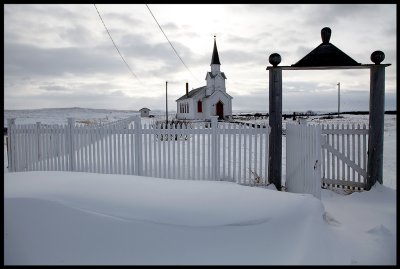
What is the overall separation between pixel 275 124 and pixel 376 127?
226cm

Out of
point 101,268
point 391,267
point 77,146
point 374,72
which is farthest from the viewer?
point 77,146

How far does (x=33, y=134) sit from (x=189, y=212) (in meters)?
6.83

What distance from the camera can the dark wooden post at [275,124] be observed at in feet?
23.9

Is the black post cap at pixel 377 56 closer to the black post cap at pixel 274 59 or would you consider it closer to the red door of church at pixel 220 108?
the black post cap at pixel 274 59

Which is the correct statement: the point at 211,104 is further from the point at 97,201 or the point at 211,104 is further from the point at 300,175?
the point at 97,201

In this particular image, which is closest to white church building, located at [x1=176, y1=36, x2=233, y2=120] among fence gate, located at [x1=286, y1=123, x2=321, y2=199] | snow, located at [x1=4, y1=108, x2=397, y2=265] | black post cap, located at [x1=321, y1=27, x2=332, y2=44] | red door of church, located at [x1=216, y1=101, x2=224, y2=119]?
red door of church, located at [x1=216, y1=101, x2=224, y2=119]

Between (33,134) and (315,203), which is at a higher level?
(33,134)

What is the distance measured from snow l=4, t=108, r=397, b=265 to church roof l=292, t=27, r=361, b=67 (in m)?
4.10

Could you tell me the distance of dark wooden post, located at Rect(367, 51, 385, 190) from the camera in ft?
23.2

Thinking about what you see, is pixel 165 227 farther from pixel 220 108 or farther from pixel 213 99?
pixel 220 108

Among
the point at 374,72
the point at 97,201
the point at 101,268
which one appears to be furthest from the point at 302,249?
the point at 374,72

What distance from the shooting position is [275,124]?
7371 mm

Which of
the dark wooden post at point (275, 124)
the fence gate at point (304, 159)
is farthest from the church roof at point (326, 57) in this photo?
the fence gate at point (304, 159)

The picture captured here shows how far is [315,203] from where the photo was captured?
4.05 meters
